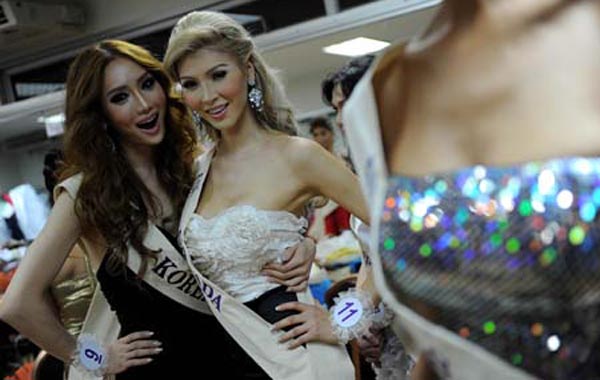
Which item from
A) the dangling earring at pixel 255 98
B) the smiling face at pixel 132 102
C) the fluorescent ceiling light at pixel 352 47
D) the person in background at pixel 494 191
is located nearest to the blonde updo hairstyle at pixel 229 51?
the dangling earring at pixel 255 98

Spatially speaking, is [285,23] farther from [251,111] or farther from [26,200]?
[251,111]

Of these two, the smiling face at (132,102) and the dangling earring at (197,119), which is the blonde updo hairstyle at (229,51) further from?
the smiling face at (132,102)

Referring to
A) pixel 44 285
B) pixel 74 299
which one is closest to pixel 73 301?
pixel 74 299

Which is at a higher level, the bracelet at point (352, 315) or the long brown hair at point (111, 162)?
the long brown hair at point (111, 162)

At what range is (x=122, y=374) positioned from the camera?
1.87m

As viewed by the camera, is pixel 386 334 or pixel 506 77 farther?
pixel 386 334

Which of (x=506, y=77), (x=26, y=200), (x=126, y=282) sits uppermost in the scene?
(x=506, y=77)

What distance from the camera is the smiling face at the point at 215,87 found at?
1648 mm

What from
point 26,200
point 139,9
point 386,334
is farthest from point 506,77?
point 26,200

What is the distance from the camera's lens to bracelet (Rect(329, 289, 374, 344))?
1505 millimetres

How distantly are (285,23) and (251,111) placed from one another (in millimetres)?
3029

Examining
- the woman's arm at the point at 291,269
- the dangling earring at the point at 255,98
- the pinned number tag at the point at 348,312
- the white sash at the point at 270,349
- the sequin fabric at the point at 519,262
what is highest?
the sequin fabric at the point at 519,262

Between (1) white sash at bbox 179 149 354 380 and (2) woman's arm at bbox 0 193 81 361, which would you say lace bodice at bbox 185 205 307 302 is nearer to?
(1) white sash at bbox 179 149 354 380

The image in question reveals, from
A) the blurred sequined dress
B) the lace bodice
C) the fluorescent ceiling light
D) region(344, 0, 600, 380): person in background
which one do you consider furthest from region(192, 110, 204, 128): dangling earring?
the fluorescent ceiling light
